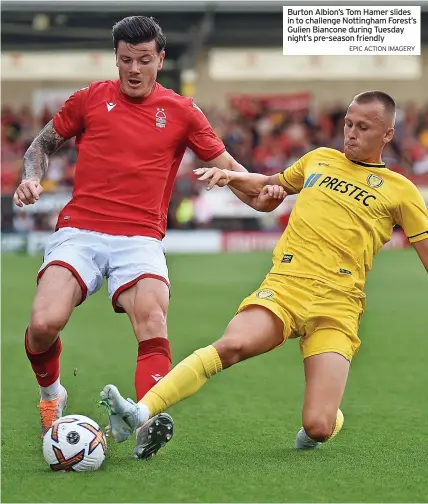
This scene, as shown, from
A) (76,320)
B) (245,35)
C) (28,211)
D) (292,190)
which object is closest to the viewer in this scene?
(292,190)

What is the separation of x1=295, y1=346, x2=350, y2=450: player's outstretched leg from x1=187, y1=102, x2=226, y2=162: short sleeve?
4.64 ft

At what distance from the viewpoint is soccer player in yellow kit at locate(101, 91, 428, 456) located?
603cm

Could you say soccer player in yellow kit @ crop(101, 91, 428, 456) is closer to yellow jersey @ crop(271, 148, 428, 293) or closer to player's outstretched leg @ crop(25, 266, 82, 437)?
yellow jersey @ crop(271, 148, 428, 293)

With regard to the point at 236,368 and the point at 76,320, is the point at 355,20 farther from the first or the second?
the point at 76,320

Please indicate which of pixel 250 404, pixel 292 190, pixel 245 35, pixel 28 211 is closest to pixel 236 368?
pixel 250 404

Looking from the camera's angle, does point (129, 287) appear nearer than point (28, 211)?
Yes

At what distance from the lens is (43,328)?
19.6ft

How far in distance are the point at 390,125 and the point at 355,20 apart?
0.93m

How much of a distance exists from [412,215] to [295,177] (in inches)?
32.5

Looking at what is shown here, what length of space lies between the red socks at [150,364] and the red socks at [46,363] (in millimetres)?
627

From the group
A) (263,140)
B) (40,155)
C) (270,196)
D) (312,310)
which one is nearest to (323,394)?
(312,310)

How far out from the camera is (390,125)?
246 inches

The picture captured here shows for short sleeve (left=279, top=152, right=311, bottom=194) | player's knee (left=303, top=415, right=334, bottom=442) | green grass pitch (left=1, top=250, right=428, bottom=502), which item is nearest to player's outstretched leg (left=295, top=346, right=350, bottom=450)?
player's knee (left=303, top=415, right=334, bottom=442)
